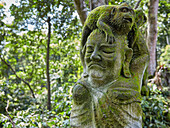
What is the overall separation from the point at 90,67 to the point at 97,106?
0.38 meters

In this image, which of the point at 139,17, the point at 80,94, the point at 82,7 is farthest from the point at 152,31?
the point at 80,94

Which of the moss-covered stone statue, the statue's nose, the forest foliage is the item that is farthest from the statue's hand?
the forest foliage

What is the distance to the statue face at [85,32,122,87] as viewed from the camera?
1616 millimetres

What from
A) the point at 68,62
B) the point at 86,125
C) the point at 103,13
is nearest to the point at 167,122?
the point at 86,125

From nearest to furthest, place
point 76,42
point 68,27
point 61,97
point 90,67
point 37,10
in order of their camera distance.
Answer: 1. point 90,67
2. point 61,97
3. point 37,10
4. point 68,27
5. point 76,42

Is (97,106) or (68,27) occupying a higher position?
(68,27)

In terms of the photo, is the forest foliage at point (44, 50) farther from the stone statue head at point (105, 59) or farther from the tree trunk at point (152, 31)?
the stone statue head at point (105, 59)

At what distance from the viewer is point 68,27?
4.96 metres

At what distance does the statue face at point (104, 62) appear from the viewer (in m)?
1.62

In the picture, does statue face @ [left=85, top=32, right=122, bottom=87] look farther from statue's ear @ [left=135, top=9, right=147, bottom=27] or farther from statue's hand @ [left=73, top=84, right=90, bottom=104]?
statue's ear @ [left=135, top=9, right=147, bottom=27]

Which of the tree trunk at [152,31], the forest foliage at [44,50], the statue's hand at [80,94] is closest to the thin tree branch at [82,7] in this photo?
the forest foliage at [44,50]

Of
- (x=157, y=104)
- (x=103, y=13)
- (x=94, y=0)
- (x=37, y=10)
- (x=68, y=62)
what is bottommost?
(x=157, y=104)

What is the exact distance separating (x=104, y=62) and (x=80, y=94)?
377 millimetres

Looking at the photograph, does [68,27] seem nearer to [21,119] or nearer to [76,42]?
[76,42]
